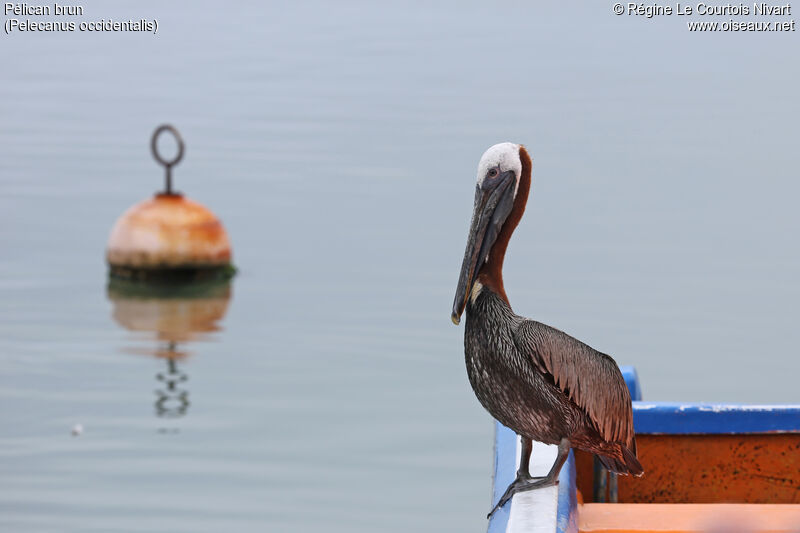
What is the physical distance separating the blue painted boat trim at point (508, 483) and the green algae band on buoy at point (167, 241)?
7.97m

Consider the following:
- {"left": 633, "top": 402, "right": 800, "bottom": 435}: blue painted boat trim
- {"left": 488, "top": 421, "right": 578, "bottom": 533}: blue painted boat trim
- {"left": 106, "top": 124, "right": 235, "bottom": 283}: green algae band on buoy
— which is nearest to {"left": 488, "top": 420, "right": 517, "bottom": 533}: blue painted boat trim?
{"left": 488, "top": 421, "right": 578, "bottom": 533}: blue painted boat trim

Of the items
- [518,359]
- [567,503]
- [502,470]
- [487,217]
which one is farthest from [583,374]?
[502,470]

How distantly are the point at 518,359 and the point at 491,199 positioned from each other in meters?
0.40

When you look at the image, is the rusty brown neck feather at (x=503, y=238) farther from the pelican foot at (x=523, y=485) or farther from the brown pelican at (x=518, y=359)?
the pelican foot at (x=523, y=485)

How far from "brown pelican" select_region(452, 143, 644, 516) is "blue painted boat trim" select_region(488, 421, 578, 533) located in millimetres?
73

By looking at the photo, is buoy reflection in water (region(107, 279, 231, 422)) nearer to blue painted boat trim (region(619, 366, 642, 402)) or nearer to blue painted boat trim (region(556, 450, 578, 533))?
blue painted boat trim (region(619, 366, 642, 402))


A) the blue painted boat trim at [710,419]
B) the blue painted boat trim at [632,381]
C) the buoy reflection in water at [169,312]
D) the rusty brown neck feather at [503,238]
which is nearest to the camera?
the rusty brown neck feather at [503,238]

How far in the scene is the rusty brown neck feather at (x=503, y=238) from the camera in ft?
10.9

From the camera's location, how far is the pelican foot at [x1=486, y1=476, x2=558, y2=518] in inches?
134

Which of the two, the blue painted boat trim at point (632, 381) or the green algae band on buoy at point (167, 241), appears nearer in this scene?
the blue painted boat trim at point (632, 381)

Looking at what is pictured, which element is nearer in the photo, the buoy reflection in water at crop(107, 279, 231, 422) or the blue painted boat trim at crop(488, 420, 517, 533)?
the blue painted boat trim at crop(488, 420, 517, 533)

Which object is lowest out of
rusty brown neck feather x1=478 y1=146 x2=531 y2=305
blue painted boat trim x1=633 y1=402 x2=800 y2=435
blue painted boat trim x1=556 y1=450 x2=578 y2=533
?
blue painted boat trim x1=556 y1=450 x2=578 y2=533

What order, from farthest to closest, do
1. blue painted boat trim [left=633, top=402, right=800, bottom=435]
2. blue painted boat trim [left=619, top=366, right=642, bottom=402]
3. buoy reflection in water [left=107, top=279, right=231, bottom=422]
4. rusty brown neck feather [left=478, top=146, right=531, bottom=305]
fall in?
1. buoy reflection in water [left=107, top=279, right=231, bottom=422]
2. blue painted boat trim [left=619, top=366, right=642, bottom=402]
3. blue painted boat trim [left=633, top=402, right=800, bottom=435]
4. rusty brown neck feather [left=478, top=146, right=531, bottom=305]

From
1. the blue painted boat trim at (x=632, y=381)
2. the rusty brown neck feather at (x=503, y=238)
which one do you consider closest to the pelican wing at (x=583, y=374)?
the rusty brown neck feather at (x=503, y=238)
